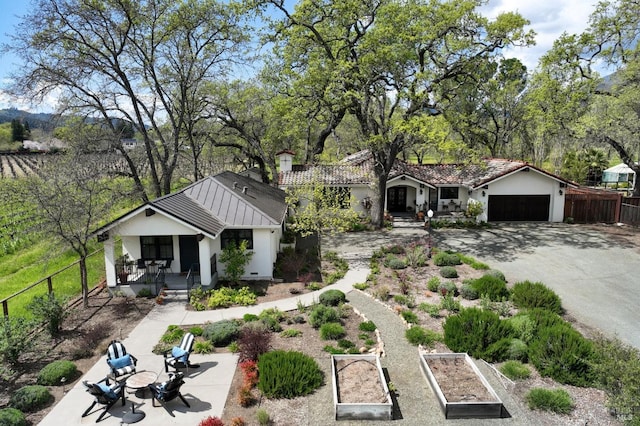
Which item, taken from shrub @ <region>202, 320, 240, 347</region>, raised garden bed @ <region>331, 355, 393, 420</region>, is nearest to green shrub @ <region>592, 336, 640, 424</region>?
raised garden bed @ <region>331, 355, 393, 420</region>

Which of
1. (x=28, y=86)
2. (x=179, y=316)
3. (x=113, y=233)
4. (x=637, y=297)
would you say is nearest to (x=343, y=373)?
(x=179, y=316)

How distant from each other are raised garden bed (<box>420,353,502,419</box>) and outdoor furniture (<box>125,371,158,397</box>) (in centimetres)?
701

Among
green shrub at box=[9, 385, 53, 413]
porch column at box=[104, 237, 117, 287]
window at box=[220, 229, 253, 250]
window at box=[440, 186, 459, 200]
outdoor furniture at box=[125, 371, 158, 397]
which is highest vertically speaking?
window at box=[440, 186, 459, 200]

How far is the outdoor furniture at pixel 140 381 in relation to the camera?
10.1 meters

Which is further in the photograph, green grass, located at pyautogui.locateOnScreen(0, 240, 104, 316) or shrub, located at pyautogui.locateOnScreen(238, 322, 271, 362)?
green grass, located at pyautogui.locateOnScreen(0, 240, 104, 316)

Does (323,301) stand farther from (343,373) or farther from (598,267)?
(598,267)

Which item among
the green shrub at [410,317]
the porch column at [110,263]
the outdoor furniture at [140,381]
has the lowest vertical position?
the outdoor furniture at [140,381]

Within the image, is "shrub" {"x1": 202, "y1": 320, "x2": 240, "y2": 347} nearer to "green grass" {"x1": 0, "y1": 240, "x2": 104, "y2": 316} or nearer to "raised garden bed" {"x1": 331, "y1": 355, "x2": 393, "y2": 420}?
"raised garden bed" {"x1": 331, "y1": 355, "x2": 393, "y2": 420}

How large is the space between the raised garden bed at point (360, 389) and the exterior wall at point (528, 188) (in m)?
22.1

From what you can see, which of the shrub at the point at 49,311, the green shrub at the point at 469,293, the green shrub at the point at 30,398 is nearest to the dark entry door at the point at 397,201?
the green shrub at the point at 469,293

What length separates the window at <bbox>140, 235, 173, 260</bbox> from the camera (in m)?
18.6

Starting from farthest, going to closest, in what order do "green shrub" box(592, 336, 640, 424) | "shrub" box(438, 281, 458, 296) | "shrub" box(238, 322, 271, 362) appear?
"shrub" box(438, 281, 458, 296), "shrub" box(238, 322, 271, 362), "green shrub" box(592, 336, 640, 424)

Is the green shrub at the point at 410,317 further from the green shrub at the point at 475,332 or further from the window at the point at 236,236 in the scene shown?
the window at the point at 236,236

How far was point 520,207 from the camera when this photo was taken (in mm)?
30797
